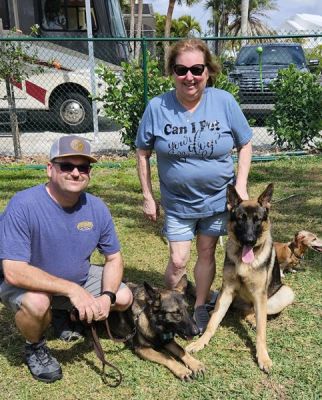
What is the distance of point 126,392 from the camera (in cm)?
290

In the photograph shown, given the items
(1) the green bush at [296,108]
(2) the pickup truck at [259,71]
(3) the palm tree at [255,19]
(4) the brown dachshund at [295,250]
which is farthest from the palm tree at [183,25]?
(4) the brown dachshund at [295,250]

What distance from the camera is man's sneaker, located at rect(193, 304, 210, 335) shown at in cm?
357

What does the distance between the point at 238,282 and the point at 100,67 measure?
6149mm

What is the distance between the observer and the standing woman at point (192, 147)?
3.17 meters

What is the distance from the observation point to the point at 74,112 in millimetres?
10766

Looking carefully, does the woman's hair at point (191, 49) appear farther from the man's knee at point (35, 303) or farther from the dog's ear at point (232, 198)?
the man's knee at point (35, 303)

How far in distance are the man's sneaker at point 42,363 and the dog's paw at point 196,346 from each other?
880mm

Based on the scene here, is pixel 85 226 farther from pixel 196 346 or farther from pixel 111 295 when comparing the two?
pixel 196 346

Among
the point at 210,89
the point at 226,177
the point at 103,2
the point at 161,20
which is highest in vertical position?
the point at 161,20

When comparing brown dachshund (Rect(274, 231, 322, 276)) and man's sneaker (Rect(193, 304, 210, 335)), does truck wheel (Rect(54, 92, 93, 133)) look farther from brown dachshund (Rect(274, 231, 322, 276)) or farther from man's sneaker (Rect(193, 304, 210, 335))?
man's sneaker (Rect(193, 304, 210, 335))

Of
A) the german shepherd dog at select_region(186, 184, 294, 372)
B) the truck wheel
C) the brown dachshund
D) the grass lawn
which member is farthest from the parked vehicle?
the german shepherd dog at select_region(186, 184, 294, 372)

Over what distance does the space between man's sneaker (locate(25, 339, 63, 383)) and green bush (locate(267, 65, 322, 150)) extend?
6859 mm

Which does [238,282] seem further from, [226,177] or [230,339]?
[226,177]

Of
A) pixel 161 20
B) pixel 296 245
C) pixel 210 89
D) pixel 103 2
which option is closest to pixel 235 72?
pixel 103 2
